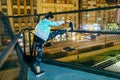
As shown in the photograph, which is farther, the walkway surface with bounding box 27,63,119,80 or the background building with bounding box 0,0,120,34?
the background building with bounding box 0,0,120,34

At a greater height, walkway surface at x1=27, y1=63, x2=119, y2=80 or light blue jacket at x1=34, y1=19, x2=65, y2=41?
light blue jacket at x1=34, y1=19, x2=65, y2=41

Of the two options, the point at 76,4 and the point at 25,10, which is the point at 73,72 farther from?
the point at 76,4

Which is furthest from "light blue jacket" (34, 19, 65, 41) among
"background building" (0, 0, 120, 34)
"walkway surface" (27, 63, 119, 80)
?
"background building" (0, 0, 120, 34)

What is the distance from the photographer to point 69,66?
373 centimetres

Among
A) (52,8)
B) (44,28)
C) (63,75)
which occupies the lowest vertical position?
(63,75)

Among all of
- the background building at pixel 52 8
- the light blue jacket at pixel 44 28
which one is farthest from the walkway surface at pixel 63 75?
the background building at pixel 52 8

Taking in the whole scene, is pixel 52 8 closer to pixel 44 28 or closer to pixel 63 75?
pixel 44 28

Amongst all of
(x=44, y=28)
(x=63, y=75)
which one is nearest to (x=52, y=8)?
(x=44, y=28)

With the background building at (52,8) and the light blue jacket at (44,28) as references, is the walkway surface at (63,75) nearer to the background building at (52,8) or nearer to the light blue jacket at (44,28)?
the light blue jacket at (44,28)

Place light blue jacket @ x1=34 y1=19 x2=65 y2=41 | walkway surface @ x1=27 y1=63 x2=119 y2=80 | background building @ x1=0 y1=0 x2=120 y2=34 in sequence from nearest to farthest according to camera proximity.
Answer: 1. walkway surface @ x1=27 y1=63 x2=119 y2=80
2. light blue jacket @ x1=34 y1=19 x2=65 y2=41
3. background building @ x1=0 y1=0 x2=120 y2=34

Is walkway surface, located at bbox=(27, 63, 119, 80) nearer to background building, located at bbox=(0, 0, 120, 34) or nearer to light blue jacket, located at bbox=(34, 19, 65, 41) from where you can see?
light blue jacket, located at bbox=(34, 19, 65, 41)

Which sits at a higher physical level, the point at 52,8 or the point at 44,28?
the point at 52,8

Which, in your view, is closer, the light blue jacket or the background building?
the light blue jacket

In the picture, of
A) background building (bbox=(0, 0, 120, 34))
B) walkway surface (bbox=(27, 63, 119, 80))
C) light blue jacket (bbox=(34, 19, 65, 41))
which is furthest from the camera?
background building (bbox=(0, 0, 120, 34))
